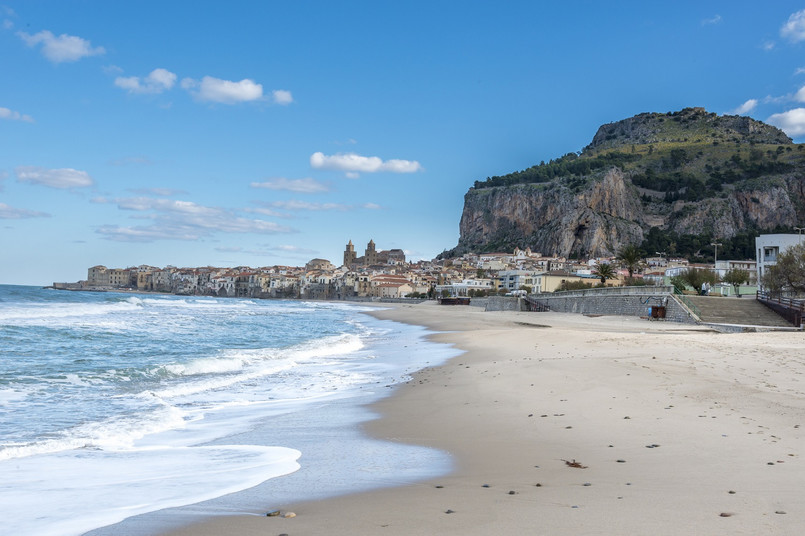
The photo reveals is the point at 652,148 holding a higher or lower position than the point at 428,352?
higher

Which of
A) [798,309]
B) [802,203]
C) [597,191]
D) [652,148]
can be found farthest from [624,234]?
[798,309]

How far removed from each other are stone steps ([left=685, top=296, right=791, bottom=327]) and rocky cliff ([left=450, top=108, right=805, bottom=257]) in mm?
126295

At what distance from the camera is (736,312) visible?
3127 cm

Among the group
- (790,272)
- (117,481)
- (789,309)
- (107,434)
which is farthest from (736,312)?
(117,481)

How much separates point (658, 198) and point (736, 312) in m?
151

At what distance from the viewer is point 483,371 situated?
13312mm

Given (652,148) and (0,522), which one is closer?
(0,522)

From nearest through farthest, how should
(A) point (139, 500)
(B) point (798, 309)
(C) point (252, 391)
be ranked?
(A) point (139, 500) < (C) point (252, 391) < (B) point (798, 309)

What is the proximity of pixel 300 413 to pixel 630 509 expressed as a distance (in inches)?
247

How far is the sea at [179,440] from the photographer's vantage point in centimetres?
464

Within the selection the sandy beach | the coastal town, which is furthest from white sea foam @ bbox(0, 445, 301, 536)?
the coastal town

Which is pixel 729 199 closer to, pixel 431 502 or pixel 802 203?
pixel 802 203

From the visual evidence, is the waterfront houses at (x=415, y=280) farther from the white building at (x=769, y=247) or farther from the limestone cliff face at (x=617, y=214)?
the white building at (x=769, y=247)

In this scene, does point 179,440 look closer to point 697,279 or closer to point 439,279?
point 697,279
